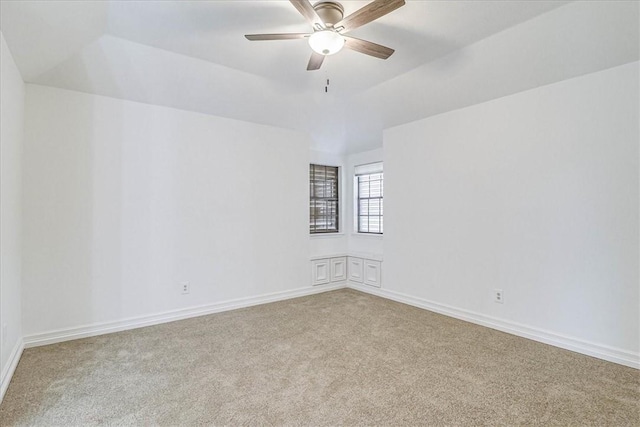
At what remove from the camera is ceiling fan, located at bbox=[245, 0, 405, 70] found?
74.6 inches

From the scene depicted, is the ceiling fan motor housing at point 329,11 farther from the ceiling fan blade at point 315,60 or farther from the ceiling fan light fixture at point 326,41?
the ceiling fan blade at point 315,60

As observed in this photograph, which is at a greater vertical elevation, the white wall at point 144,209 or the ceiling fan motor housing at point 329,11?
the ceiling fan motor housing at point 329,11

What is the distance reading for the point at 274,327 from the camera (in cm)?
338

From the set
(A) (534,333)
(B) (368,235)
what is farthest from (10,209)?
(A) (534,333)

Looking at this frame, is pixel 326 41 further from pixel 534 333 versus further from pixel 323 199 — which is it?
pixel 323 199

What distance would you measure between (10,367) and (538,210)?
450cm

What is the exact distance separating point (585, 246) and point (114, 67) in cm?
445

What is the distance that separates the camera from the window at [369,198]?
533 cm

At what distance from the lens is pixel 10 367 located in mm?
2359

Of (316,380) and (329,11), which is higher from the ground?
(329,11)

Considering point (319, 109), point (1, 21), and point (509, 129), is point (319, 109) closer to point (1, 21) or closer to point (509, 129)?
point (509, 129)

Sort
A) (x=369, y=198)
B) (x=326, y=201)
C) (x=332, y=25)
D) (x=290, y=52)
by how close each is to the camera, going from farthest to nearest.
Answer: (x=326, y=201) → (x=369, y=198) → (x=290, y=52) → (x=332, y=25)

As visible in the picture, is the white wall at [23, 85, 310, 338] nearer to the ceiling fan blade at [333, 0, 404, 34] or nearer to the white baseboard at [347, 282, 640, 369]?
the white baseboard at [347, 282, 640, 369]

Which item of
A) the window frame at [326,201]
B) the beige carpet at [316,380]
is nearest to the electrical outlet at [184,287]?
the beige carpet at [316,380]
